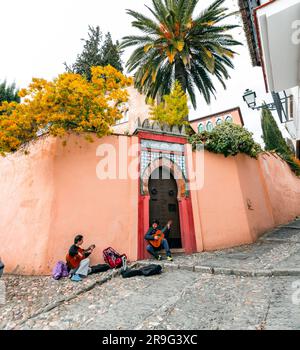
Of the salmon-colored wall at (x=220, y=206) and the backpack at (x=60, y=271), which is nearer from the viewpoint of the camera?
the backpack at (x=60, y=271)

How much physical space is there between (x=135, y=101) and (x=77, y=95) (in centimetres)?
1142

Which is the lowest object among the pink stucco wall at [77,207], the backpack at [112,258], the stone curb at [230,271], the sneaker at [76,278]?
the sneaker at [76,278]

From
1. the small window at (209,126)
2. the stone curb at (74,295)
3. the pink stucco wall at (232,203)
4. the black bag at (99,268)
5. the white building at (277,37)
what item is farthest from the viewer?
the small window at (209,126)

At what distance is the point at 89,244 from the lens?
20.9ft

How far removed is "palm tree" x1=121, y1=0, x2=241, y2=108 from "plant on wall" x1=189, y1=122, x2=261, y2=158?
3.73m

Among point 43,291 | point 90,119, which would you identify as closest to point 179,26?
point 90,119

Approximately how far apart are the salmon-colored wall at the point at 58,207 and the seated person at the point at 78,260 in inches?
20.0

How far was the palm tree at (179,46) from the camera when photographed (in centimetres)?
1107

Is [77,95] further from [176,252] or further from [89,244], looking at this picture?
[176,252]

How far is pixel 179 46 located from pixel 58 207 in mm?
9015

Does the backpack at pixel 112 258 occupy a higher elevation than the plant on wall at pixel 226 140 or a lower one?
lower

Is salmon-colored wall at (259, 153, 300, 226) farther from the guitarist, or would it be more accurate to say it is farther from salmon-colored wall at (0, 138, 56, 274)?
salmon-colored wall at (0, 138, 56, 274)

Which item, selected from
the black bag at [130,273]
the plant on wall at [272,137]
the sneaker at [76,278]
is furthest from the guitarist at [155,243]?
the plant on wall at [272,137]

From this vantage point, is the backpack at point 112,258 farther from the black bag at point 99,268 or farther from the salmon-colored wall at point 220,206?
the salmon-colored wall at point 220,206
